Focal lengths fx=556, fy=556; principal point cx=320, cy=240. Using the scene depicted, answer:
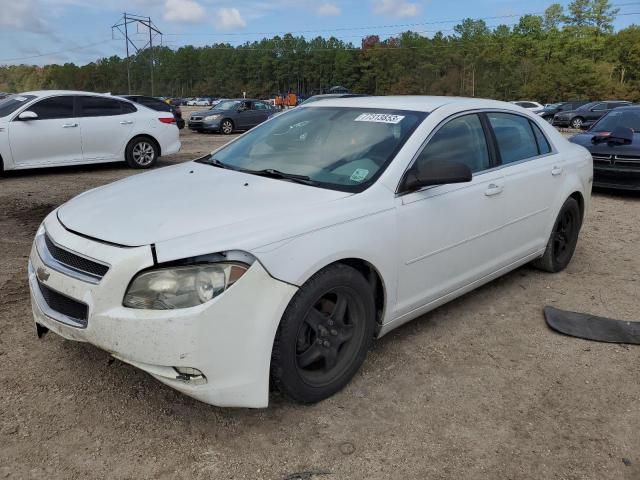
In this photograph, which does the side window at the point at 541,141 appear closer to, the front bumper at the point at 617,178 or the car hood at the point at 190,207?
the car hood at the point at 190,207

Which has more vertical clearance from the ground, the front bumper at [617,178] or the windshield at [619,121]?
the windshield at [619,121]

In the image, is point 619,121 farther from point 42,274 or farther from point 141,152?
point 42,274

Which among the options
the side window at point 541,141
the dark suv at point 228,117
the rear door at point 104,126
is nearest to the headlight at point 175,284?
the side window at point 541,141

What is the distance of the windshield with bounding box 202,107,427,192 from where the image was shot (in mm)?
3244

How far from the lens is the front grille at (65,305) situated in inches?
100.0

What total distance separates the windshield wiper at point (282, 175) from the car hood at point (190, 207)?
64 millimetres

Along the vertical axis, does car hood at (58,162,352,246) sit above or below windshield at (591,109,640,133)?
below

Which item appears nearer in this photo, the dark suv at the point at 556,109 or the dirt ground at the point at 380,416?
the dirt ground at the point at 380,416

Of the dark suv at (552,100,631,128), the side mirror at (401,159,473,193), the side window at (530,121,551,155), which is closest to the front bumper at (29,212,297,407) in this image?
the side mirror at (401,159,473,193)

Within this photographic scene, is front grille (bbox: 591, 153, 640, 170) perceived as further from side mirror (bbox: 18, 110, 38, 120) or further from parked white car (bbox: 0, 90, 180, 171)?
side mirror (bbox: 18, 110, 38, 120)

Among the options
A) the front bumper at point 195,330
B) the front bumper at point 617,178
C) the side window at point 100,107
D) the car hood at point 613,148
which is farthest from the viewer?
the side window at point 100,107

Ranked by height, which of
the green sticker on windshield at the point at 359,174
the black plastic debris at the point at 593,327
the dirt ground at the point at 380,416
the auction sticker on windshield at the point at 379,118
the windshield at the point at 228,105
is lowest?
the dirt ground at the point at 380,416

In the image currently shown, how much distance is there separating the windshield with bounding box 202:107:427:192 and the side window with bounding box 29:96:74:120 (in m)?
6.76

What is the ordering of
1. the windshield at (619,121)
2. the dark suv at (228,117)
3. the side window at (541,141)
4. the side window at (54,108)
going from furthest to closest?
the dark suv at (228,117) < the windshield at (619,121) < the side window at (54,108) < the side window at (541,141)
